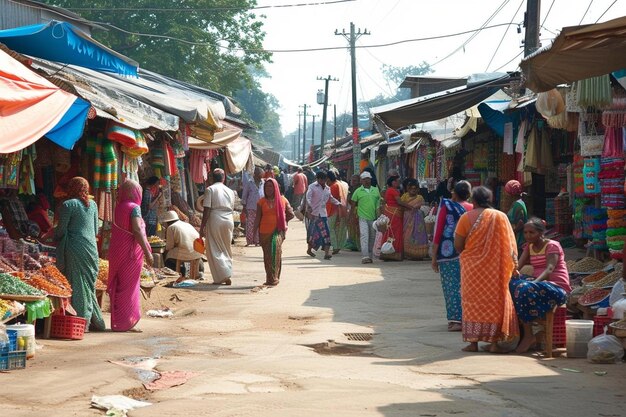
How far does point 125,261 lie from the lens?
10.6 m

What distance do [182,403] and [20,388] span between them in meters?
1.23

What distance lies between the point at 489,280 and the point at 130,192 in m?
3.90

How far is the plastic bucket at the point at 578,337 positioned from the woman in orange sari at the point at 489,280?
48 cm

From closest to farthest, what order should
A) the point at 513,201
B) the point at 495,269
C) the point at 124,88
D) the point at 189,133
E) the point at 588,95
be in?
the point at 495,269 < the point at 588,95 < the point at 513,201 < the point at 124,88 < the point at 189,133

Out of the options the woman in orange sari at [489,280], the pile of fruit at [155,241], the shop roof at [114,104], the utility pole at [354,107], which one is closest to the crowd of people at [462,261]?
the woman in orange sari at [489,280]

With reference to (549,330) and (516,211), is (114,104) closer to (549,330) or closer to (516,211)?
(516,211)

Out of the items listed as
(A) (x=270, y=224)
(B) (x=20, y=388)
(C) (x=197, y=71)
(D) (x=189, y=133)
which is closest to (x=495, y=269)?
(B) (x=20, y=388)

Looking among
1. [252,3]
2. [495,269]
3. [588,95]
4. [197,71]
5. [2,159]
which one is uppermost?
Answer: [252,3]

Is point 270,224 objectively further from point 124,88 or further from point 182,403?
point 182,403

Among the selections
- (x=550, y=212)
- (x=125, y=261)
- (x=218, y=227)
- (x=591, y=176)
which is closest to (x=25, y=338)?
(x=125, y=261)

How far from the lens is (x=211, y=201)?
50.6 ft

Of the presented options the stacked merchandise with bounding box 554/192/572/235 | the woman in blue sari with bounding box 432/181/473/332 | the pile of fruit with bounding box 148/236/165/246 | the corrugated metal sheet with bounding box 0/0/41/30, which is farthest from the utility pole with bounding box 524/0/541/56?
the corrugated metal sheet with bounding box 0/0/41/30

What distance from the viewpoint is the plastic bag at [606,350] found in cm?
861

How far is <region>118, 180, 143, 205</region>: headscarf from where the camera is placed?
1064cm
